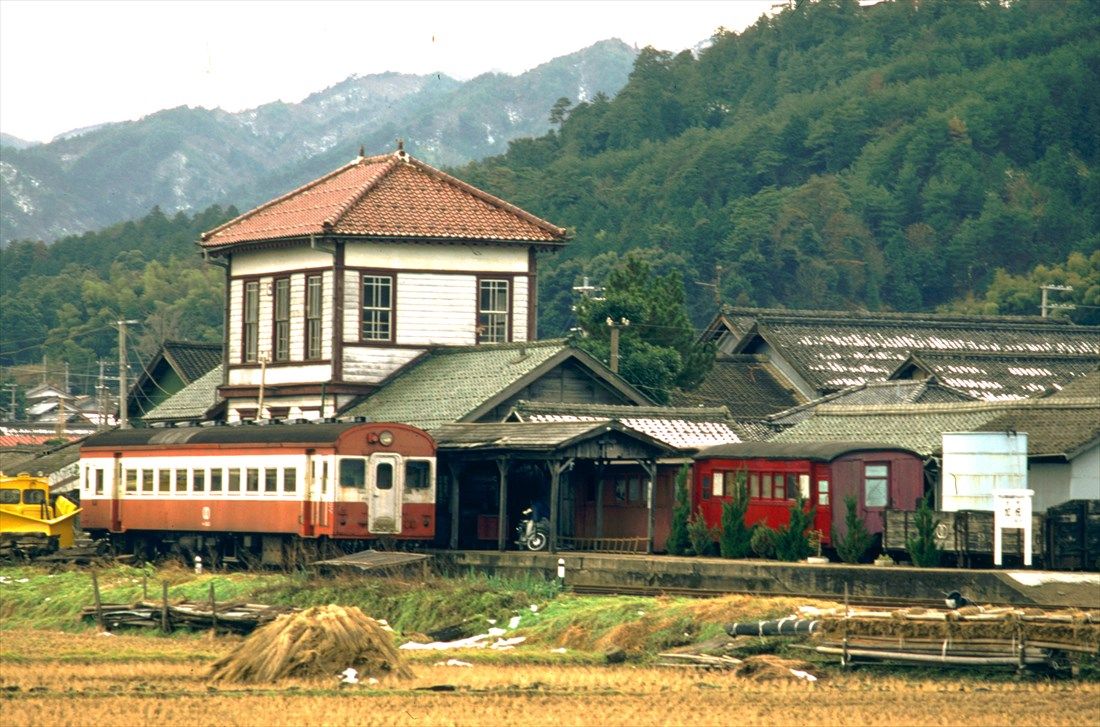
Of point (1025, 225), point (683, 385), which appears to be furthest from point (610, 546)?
point (1025, 225)

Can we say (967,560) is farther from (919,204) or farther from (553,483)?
(919,204)

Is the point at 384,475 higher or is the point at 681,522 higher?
the point at 384,475

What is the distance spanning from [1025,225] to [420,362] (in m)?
78.9

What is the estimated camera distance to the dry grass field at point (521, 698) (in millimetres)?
21578

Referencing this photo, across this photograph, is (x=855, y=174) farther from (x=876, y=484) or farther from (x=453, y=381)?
(x=876, y=484)

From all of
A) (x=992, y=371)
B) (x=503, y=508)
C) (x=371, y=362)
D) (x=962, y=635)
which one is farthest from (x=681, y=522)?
(x=992, y=371)

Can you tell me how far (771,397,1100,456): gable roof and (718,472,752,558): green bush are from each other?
4.40m

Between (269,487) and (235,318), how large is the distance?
1183 cm

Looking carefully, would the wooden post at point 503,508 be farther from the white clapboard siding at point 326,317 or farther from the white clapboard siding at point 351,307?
the white clapboard siding at point 326,317

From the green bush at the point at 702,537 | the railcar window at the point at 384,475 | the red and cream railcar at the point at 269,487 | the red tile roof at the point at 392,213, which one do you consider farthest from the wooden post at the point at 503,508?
the red tile roof at the point at 392,213

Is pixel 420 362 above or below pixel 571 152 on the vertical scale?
below

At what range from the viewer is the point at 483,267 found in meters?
48.9

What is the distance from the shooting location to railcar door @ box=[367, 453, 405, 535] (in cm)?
3888

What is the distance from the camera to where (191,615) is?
3241 centimetres
